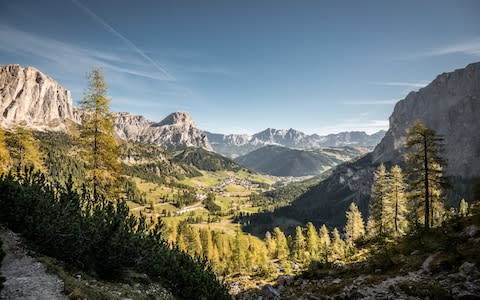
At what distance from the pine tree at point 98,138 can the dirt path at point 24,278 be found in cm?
1292

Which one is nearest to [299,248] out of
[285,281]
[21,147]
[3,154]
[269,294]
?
[285,281]

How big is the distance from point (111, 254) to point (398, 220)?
192 feet

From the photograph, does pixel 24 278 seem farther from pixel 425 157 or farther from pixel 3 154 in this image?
pixel 425 157

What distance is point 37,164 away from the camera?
48.2 metres

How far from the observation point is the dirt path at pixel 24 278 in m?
13.1

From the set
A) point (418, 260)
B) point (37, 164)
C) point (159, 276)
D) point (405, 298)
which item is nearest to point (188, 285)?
point (159, 276)

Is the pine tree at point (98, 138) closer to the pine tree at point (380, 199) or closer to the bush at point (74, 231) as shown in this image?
the bush at point (74, 231)

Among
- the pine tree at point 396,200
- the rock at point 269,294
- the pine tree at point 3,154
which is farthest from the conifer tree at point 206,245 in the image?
the pine tree at point 3,154

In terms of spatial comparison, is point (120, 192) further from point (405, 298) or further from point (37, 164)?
point (405, 298)

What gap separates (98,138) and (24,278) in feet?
63.2

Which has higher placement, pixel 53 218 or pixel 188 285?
pixel 53 218

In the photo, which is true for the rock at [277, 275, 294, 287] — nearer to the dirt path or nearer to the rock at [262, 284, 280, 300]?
the rock at [262, 284, 280, 300]

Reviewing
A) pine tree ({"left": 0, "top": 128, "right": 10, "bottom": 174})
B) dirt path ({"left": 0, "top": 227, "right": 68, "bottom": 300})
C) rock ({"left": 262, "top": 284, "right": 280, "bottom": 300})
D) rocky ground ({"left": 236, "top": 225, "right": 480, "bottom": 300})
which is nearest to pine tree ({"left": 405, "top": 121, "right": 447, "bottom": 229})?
rocky ground ({"left": 236, "top": 225, "right": 480, "bottom": 300})

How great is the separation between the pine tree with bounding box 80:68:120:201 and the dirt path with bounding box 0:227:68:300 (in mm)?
12922
